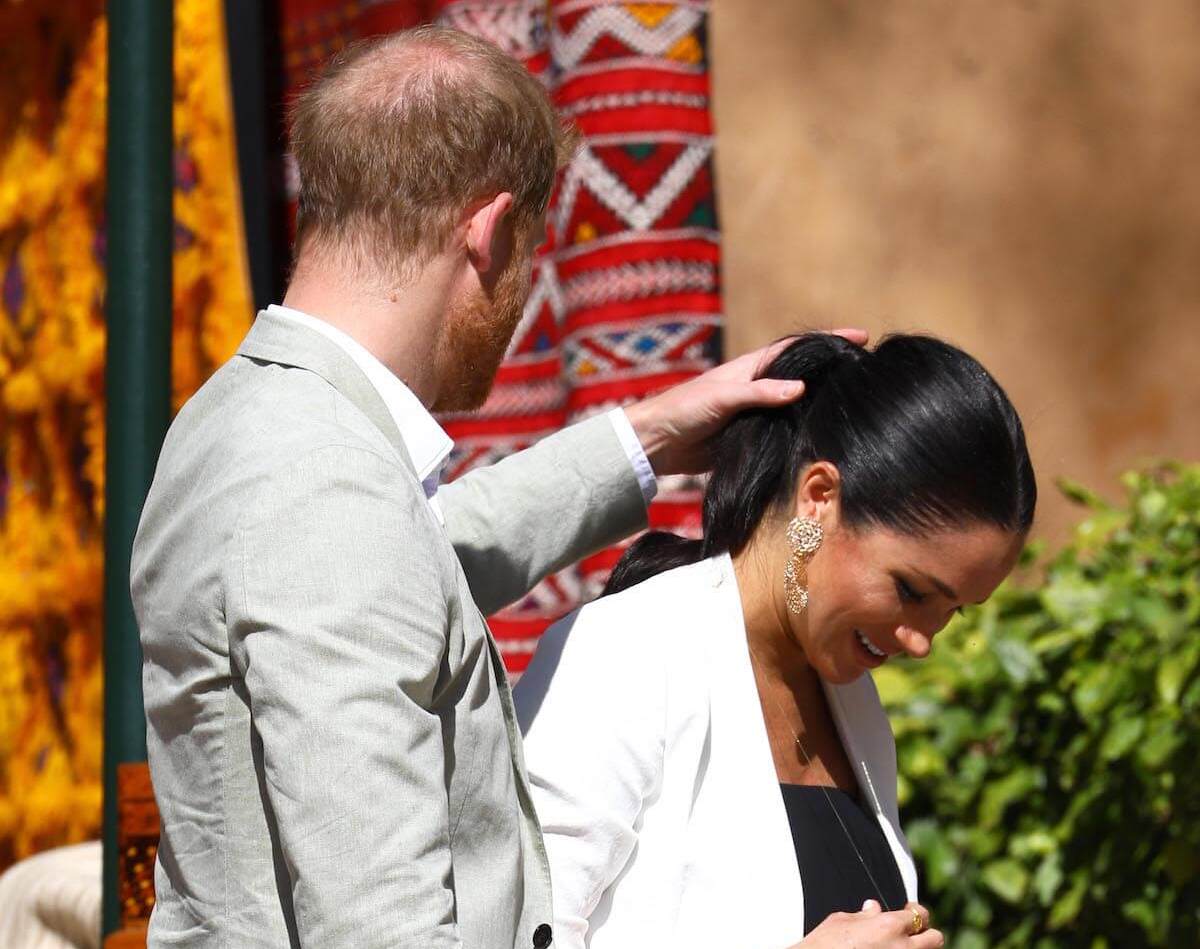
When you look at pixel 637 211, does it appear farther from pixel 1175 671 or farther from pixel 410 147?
pixel 410 147

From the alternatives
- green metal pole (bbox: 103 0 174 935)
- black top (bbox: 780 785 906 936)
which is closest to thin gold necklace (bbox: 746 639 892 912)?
black top (bbox: 780 785 906 936)

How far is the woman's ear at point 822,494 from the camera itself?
178 centimetres

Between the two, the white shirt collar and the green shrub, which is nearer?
the white shirt collar

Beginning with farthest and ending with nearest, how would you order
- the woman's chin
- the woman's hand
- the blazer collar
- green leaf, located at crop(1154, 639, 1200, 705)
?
green leaf, located at crop(1154, 639, 1200, 705) → the woman's chin → the woman's hand → the blazer collar

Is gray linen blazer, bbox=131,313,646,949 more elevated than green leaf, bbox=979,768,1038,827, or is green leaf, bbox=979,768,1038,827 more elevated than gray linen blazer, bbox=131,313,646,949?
gray linen blazer, bbox=131,313,646,949

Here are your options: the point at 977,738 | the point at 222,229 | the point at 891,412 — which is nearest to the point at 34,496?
the point at 222,229

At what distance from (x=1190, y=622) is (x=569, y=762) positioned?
55.7 inches

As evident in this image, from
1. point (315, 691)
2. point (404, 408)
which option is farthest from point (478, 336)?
point (315, 691)

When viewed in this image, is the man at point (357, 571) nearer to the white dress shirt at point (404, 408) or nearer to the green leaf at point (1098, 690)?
the white dress shirt at point (404, 408)

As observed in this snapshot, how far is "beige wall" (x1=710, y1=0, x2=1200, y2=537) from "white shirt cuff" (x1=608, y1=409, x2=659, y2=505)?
1536 mm

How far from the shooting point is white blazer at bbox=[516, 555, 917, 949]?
1590mm

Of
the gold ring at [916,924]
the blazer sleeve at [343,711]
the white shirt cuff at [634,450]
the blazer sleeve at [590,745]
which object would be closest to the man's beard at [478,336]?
the blazer sleeve at [343,711]

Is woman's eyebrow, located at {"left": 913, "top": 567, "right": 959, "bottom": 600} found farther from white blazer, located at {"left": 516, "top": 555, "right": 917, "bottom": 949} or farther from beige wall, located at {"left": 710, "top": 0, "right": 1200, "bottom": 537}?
beige wall, located at {"left": 710, "top": 0, "right": 1200, "bottom": 537}

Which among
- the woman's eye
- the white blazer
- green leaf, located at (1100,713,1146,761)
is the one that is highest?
the woman's eye
